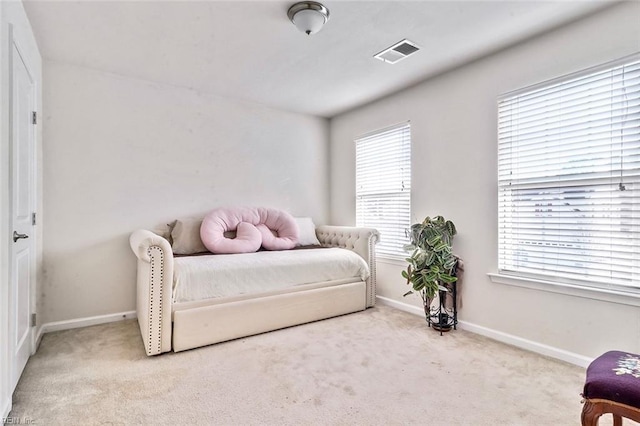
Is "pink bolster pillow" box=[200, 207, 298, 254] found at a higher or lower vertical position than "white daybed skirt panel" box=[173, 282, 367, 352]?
higher

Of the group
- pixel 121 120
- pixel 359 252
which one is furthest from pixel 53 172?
pixel 359 252

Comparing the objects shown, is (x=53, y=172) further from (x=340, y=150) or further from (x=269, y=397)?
(x=340, y=150)

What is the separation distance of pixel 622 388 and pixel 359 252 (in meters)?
2.52

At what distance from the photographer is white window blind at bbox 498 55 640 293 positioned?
2020 mm

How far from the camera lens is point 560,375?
6.80 ft

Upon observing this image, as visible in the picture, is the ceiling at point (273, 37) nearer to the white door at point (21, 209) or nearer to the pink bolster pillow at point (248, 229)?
the white door at point (21, 209)

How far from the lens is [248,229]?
3430mm

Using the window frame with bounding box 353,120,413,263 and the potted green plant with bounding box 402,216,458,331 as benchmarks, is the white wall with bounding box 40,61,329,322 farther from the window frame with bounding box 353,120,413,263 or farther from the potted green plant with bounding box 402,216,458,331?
the potted green plant with bounding box 402,216,458,331

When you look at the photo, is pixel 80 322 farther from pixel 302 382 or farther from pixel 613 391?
pixel 613 391

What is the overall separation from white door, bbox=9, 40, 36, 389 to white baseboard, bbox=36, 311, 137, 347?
2.01 ft

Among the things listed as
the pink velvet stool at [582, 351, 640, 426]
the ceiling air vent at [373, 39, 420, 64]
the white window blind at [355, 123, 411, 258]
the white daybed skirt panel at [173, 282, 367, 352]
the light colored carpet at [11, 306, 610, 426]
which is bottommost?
the light colored carpet at [11, 306, 610, 426]

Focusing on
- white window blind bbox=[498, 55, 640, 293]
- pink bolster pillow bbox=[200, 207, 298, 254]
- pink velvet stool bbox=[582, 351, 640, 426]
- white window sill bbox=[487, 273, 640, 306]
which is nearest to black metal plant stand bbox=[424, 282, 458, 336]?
white window sill bbox=[487, 273, 640, 306]

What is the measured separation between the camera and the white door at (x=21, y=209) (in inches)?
69.2

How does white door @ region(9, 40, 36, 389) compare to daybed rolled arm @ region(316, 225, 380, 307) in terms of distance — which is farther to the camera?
daybed rolled arm @ region(316, 225, 380, 307)
